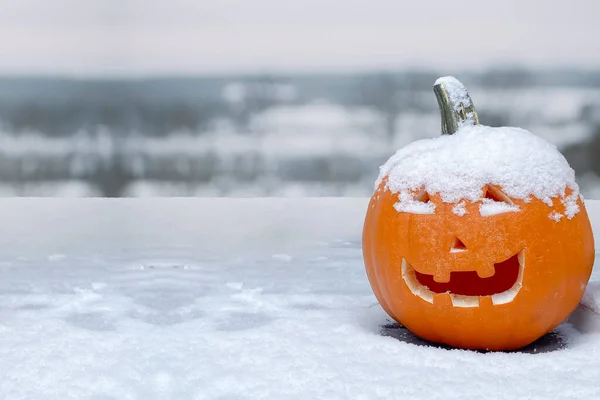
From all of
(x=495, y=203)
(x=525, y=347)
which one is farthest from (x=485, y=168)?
(x=525, y=347)

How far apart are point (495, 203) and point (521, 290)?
17 cm

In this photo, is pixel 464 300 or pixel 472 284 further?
pixel 472 284

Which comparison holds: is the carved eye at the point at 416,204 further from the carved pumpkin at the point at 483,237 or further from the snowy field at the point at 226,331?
the snowy field at the point at 226,331

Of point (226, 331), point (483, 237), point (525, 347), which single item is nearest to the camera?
point (483, 237)

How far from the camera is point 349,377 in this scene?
54.1 inches

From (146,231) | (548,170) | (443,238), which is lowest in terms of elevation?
(146,231)

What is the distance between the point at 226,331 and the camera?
1.79 meters

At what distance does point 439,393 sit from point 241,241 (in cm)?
187

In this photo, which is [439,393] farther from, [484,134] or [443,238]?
[484,134]

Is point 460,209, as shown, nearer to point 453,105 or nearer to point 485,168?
point 485,168

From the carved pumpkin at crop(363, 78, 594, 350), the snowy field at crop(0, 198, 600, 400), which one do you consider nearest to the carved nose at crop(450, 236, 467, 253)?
the carved pumpkin at crop(363, 78, 594, 350)

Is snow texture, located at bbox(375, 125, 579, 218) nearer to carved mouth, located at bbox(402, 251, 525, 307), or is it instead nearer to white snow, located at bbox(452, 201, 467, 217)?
white snow, located at bbox(452, 201, 467, 217)

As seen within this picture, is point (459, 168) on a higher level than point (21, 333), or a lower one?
higher

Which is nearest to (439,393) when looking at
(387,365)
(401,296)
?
(387,365)
